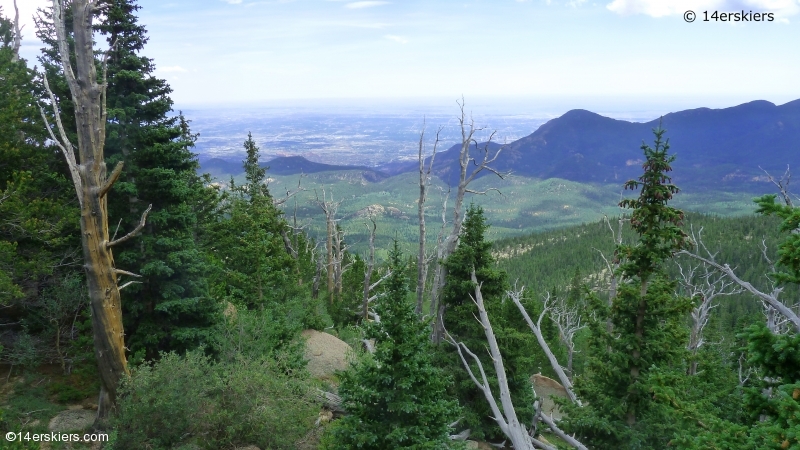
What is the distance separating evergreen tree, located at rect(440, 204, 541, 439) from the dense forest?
8 centimetres

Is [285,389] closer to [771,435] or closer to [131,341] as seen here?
[131,341]

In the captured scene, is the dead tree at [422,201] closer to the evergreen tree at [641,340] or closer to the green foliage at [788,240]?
the evergreen tree at [641,340]

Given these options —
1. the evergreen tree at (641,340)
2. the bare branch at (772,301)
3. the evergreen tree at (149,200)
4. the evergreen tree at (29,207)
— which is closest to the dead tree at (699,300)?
the bare branch at (772,301)

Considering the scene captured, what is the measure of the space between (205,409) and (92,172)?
233 inches

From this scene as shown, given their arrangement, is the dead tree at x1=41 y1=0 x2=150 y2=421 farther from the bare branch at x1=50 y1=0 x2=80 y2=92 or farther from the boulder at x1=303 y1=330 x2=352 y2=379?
the boulder at x1=303 y1=330 x2=352 y2=379

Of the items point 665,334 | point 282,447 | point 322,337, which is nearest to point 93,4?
point 282,447

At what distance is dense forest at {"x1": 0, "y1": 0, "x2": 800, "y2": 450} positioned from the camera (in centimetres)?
883

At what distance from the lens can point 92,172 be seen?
9.53m

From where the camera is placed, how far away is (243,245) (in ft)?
63.4

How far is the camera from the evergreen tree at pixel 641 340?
911cm

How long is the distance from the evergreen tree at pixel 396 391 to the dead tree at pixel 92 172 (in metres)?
5.27

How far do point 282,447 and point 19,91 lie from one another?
14987 millimetres

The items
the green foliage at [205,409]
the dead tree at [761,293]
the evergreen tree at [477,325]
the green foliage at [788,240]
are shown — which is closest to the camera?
the green foliage at [788,240]

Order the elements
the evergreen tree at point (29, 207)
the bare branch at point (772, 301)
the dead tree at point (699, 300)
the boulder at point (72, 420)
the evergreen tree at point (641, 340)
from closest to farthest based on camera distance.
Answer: the bare branch at point (772, 301), the evergreen tree at point (641, 340), the boulder at point (72, 420), the evergreen tree at point (29, 207), the dead tree at point (699, 300)
